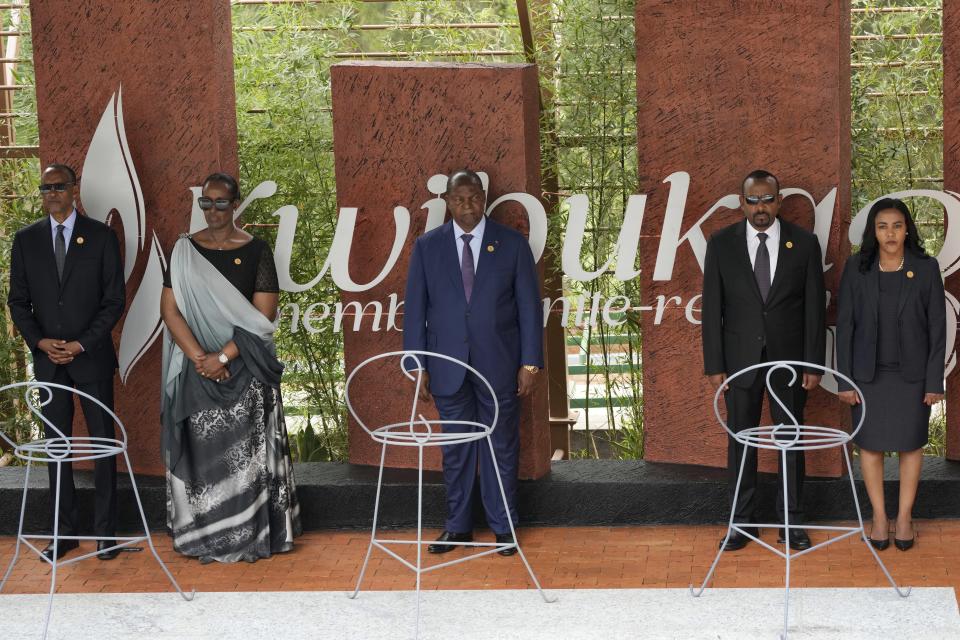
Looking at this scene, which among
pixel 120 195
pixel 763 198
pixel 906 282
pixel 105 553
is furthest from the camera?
pixel 120 195

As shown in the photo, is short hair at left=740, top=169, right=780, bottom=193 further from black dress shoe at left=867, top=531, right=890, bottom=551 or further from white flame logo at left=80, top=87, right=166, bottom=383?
white flame logo at left=80, top=87, right=166, bottom=383

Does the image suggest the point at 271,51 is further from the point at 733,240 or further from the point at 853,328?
the point at 853,328

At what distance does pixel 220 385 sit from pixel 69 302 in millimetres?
780

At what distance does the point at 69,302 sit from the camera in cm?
623

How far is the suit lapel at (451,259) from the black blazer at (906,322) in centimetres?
165

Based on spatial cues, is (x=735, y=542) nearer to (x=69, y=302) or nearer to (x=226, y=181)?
(x=226, y=181)

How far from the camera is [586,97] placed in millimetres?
7344

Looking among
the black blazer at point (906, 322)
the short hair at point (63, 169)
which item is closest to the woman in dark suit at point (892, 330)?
the black blazer at point (906, 322)

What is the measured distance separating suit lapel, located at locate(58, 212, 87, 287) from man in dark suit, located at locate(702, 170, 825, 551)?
9.15 feet

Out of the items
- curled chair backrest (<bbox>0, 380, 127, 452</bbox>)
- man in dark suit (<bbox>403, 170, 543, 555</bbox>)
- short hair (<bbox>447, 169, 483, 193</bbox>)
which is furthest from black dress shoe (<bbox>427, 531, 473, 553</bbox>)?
short hair (<bbox>447, 169, 483, 193</bbox>)

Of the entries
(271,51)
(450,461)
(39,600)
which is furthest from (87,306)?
(271,51)

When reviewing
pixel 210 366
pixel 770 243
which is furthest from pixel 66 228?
pixel 770 243

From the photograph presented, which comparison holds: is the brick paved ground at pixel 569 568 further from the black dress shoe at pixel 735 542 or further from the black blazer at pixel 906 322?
the black blazer at pixel 906 322

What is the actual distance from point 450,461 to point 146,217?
6.35 ft
